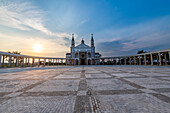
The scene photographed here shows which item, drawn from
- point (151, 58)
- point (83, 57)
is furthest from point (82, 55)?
point (151, 58)

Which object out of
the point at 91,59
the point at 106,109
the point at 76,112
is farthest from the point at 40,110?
the point at 91,59

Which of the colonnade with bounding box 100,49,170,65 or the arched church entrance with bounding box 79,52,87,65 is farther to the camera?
the arched church entrance with bounding box 79,52,87,65

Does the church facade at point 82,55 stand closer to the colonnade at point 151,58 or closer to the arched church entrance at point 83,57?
the arched church entrance at point 83,57

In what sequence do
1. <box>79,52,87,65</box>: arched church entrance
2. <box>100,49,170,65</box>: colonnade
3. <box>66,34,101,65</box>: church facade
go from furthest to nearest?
<box>79,52,87,65</box>: arched church entrance < <box>66,34,101,65</box>: church facade < <box>100,49,170,65</box>: colonnade

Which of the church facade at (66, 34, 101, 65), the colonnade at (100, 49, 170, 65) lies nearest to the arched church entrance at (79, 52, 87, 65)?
the church facade at (66, 34, 101, 65)

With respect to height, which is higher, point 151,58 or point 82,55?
point 82,55

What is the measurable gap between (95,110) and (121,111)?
1.81 ft

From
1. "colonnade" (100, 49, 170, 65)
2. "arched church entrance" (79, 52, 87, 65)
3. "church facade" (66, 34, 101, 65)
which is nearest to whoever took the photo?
"colonnade" (100, 49, 170, 65)

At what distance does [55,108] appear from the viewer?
67.2 inches

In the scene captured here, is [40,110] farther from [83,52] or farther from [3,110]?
[83,52]

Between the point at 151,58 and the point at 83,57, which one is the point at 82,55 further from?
the point at 151,58

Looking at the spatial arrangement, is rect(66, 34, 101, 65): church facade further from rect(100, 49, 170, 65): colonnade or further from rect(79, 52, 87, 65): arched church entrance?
rect(100, 49, 170, 65): colonnade

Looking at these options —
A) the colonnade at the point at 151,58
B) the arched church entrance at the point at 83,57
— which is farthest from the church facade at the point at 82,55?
the colonnade at the point at 151,58

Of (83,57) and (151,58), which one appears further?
(83,57)
